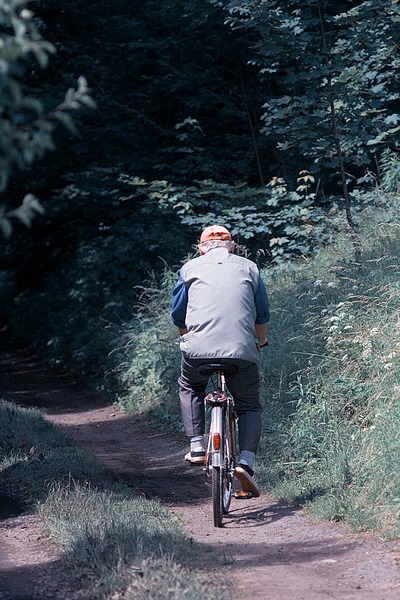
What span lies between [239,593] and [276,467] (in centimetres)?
316

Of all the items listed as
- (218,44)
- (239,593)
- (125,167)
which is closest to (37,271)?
(125,167)

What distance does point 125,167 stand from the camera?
17109 millimetres

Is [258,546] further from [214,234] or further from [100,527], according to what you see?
[214,234]

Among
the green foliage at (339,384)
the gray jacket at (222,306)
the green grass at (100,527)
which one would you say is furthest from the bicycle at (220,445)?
the green foliage at (339,384)

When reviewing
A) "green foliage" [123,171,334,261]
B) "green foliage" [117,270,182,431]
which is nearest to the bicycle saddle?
"green foliage" [117,270,182,431]

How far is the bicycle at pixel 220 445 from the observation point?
611 centimetres

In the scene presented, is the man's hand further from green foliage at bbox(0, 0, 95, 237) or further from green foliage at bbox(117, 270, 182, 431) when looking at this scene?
green foliage at bbox(117, 270, 182, 431)

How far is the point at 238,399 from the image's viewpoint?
6.59 m

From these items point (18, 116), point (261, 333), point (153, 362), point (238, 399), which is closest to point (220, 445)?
point (238, 399)

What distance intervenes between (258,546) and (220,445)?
0.76 metres

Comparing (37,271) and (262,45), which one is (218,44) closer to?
(262,45)

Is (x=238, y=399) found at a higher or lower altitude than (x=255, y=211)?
lower

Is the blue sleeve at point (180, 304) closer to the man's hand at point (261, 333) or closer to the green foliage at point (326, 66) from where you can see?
the man's hand at point (261, 333)

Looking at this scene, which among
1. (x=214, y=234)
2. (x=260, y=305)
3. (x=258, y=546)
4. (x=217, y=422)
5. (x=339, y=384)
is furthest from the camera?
(x=339, y=384)
